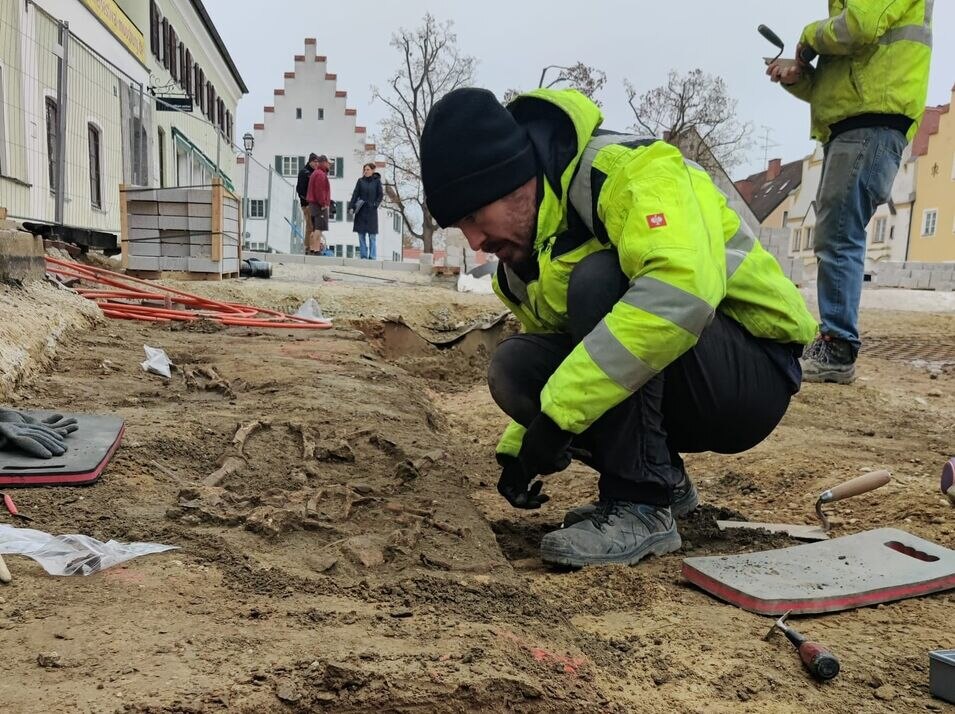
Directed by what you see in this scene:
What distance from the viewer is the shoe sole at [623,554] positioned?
1.82 meters

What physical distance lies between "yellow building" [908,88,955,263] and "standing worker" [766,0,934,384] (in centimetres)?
3120

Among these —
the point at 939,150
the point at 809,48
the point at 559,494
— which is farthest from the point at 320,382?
the point at 939,150

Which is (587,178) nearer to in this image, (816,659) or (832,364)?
(816,659)

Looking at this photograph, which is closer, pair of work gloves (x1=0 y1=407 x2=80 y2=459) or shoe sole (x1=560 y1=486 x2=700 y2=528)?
pair of work gloves (x1=0 y1=407 x2=80 y2=459)

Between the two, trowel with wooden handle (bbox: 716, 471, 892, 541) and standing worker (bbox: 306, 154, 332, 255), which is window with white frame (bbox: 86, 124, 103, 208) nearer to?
standing worker (bbox: 306, 154, 332, 255)

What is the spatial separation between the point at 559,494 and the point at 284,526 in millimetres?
1255

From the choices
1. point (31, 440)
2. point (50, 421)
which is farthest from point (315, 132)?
Result: point (31, 440)

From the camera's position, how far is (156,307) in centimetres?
534

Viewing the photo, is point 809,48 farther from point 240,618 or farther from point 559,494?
point 240,618

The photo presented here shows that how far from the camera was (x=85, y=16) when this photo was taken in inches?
514

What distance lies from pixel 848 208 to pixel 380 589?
3525 millimetres

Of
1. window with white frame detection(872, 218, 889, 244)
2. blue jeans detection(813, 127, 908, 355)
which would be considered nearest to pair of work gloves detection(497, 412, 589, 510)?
blue jeans detection(813, 127, 908, 355)

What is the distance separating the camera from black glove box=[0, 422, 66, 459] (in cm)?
183

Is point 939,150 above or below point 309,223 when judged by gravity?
above
